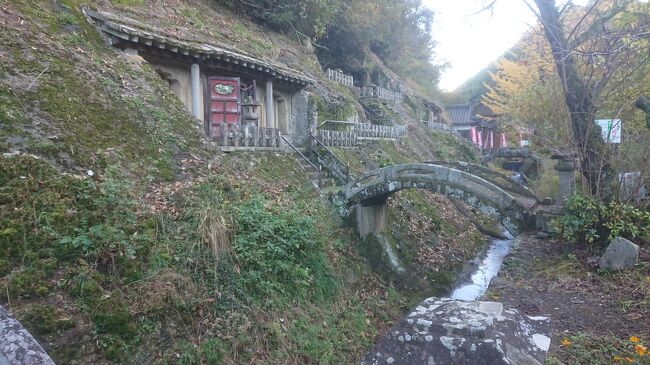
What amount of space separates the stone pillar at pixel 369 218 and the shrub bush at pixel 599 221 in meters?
4.77

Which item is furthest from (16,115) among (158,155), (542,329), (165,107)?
(542,329)

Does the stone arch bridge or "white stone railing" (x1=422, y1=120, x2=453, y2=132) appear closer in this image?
the stone arch bridge

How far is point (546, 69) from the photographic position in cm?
1482

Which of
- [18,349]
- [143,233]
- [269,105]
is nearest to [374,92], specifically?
[269,105]

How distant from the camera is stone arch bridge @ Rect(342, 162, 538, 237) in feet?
29.3

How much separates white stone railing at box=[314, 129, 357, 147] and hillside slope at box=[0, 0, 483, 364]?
4.19 m

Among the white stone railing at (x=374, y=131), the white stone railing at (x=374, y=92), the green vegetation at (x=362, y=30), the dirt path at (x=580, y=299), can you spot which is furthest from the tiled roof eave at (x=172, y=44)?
the white stone railing at (x=374, y=92)

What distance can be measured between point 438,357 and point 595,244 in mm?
7678

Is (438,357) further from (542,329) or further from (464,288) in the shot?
(464,288)

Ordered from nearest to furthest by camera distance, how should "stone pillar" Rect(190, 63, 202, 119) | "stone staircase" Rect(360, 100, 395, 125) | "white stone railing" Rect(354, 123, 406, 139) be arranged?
1. "stone pillar" Rect(190, 63, 202, 119)
2. "white stone railing" Rect(354, 123, 406, 139)
3. "stone staircase" Rect(360, 100, 395, 125)

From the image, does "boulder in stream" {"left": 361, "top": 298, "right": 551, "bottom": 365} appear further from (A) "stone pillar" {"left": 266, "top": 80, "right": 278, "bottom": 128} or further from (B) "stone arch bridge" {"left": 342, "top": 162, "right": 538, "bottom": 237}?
(A) "stone pillar" {"left": 266, "top": 80, "right": 278, "bottom": 128}

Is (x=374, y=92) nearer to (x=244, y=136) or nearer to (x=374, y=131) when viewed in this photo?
(x=374, y=131)

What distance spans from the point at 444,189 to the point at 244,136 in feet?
18.7

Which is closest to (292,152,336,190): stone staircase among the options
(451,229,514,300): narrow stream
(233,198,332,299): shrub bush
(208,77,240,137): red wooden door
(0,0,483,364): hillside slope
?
(0,0,483,364): hillside slope
